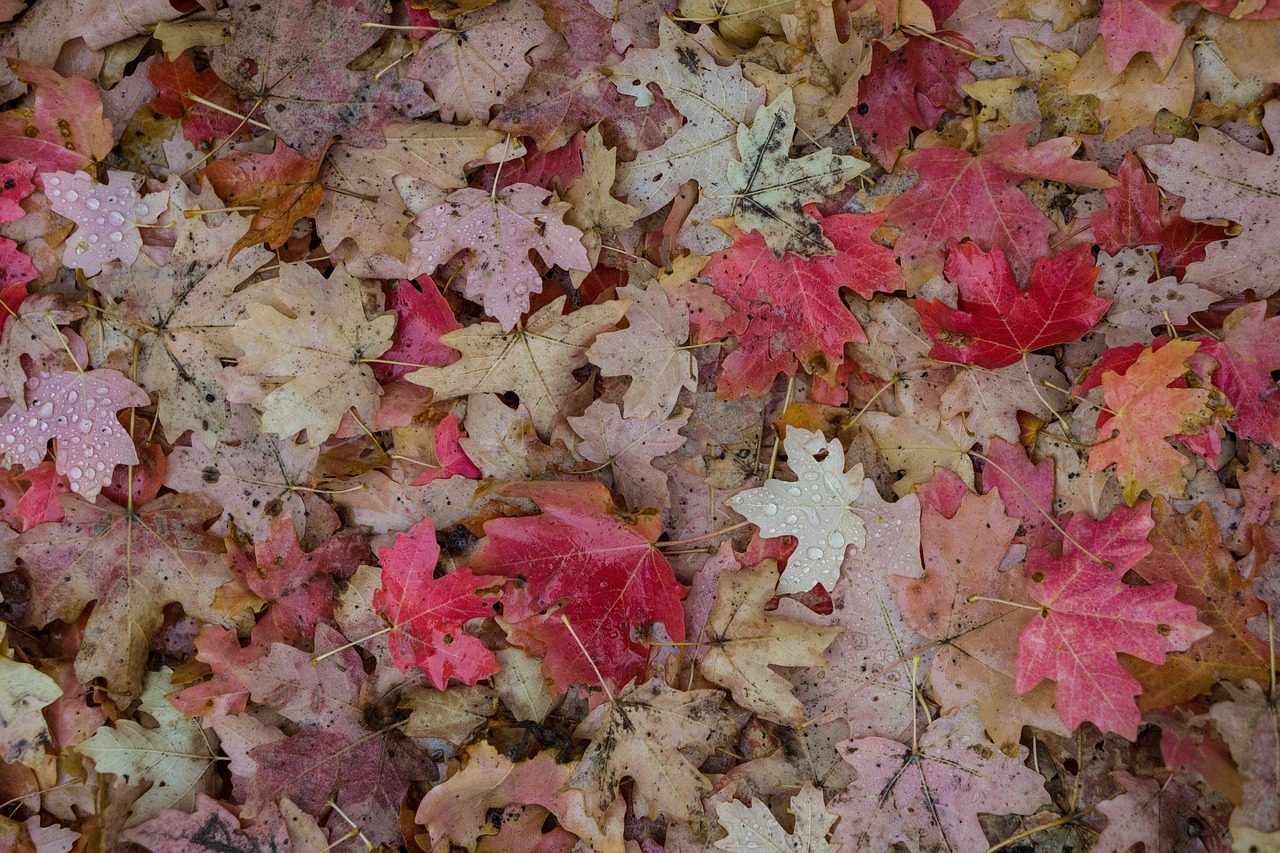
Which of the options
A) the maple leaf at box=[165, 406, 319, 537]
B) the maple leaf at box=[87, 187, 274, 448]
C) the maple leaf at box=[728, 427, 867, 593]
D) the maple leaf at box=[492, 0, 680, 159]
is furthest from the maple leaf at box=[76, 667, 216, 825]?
the maple leaf at box=[492, 0, 680, 159]

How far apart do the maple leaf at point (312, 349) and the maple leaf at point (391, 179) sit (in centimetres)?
13

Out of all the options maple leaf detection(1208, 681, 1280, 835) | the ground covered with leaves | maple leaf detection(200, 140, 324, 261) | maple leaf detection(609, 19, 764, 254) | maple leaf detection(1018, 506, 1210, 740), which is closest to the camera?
maple leaf detection(1208, 681, 1280, 835)

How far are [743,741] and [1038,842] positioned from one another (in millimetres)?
731

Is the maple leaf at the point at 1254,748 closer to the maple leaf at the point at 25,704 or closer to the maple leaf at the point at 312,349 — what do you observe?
the maple leaf at the point at 312,349

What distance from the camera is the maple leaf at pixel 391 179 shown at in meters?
1.91

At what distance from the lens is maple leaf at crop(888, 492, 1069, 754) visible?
1.76 metres

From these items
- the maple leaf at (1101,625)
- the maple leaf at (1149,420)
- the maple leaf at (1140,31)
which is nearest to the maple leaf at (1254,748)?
the maple leaf at (1101,625)

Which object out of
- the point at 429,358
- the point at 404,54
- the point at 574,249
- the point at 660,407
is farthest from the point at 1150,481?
the point at 404,54

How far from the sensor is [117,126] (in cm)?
205

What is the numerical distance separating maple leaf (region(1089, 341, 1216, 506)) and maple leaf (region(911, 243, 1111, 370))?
0.52 feet

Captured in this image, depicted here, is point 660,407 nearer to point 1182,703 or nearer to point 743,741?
point 743,741

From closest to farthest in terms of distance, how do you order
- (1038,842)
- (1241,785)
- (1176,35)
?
(1241,785) < (1176,35) < (1038,842)

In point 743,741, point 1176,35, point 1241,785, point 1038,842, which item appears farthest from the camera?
point 743,741

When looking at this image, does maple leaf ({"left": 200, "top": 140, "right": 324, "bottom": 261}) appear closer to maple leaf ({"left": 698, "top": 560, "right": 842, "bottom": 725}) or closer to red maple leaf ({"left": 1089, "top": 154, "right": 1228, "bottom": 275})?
maple leaf ({"left": 698, "top": 560, "right": 842, "bottom": 725})
